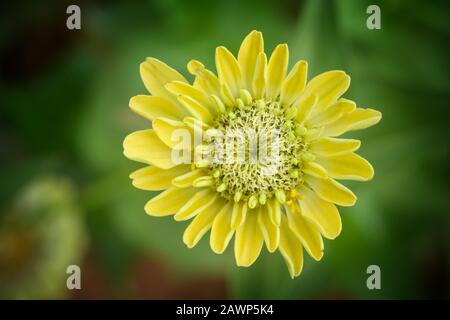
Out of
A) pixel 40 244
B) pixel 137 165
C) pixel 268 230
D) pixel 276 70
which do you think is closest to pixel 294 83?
pixel 276 70

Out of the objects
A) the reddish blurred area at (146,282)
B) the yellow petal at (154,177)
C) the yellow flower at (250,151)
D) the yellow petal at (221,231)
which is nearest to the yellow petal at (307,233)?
the yellow flower at (250,151)

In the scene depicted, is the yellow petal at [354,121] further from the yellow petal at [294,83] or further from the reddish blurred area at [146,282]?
the reddish blurred area at [146,282]

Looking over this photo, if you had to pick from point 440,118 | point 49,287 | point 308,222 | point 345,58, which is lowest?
point 49,287

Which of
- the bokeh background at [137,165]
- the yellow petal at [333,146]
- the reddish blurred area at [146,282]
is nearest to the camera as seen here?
the yellow petal at [333,146]

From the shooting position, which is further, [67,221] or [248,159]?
[67,221]

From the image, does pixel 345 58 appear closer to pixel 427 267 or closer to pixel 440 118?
pixel 440 118

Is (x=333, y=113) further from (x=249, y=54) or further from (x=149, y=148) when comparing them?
(x=149, y=148)

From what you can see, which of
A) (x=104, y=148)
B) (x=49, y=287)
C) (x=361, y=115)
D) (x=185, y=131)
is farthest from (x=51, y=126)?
(x=361, y=115)
